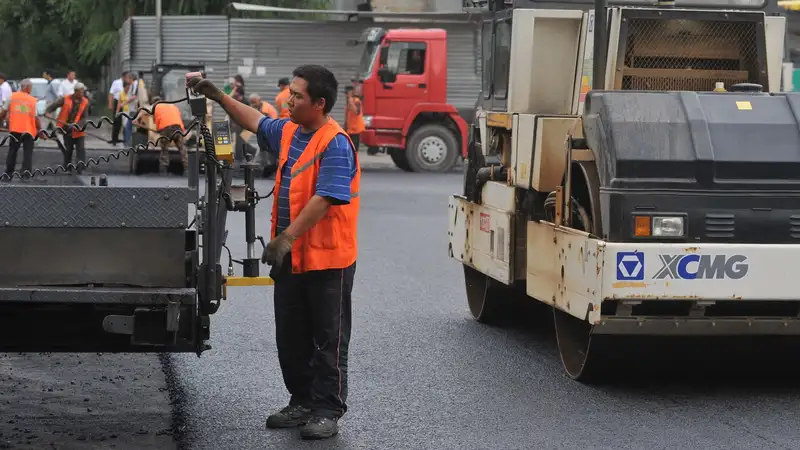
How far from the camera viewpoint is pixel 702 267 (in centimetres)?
757

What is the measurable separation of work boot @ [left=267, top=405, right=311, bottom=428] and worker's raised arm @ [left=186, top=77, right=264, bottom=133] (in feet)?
4.39

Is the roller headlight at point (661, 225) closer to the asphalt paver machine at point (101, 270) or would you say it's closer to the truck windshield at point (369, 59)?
the asphalt paver machine at point (101, 270)

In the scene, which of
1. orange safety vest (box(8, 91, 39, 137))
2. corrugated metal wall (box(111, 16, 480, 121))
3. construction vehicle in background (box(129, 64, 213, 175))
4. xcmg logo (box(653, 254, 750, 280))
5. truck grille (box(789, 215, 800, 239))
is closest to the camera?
xcmg logo (box(653, 254, 750, 280))

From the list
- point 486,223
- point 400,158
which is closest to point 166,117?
point 400,158

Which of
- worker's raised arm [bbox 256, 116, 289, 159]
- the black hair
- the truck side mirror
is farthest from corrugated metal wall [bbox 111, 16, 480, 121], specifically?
the black hair

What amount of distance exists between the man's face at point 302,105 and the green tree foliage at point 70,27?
32943 mm

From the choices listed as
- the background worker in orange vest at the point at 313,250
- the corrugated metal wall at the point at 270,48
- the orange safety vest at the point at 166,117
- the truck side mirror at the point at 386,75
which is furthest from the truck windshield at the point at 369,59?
the background worker in orange vest at the point at 313,250

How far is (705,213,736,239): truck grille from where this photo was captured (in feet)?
25.3

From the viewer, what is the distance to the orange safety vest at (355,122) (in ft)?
94.4

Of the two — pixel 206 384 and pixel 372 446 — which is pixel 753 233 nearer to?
pixel 372 446

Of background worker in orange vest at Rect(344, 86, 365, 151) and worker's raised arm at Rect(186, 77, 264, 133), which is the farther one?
background worker in orange vest at Rect(344, 86, 365, 151)

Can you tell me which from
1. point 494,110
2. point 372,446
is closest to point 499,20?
point 494,110

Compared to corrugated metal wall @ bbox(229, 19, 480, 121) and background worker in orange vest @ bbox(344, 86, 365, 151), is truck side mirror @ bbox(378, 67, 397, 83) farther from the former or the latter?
corrugated metal wall @ bbox(229, 19, 480, 121)

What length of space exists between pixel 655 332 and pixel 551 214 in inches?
51.2
